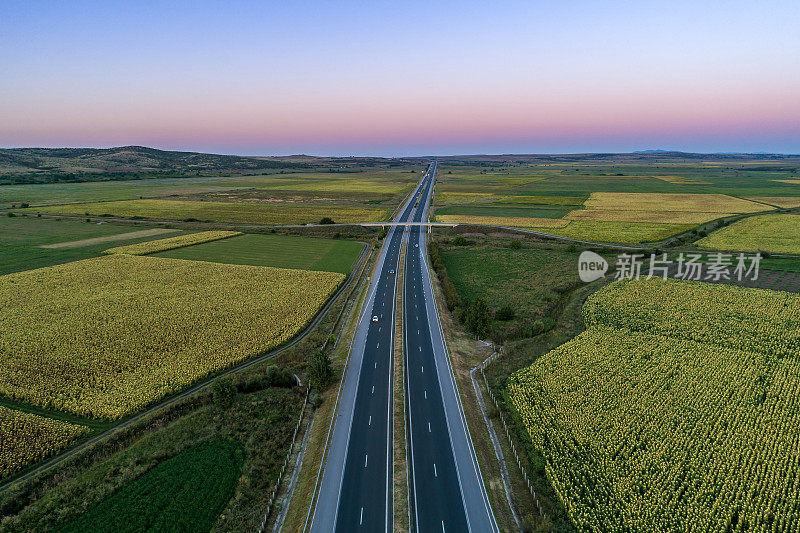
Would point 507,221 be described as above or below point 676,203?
below

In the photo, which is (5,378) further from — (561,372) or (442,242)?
(442,242)

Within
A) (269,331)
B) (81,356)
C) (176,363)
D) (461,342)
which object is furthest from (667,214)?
(81,356)

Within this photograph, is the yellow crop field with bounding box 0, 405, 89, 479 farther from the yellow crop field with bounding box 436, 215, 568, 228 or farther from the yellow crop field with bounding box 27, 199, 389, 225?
the yellow crop field with bounding box 436, 215, 568, 228

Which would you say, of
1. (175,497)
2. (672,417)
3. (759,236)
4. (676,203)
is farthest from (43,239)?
(676,203)

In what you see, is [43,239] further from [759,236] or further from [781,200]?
[781,200]

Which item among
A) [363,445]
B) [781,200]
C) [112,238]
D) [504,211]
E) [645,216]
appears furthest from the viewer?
[781,200]

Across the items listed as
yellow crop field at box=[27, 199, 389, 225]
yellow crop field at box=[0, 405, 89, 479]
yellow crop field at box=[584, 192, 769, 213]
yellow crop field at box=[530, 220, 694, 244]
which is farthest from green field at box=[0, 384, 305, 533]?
yellow crop field at box=[584, 192, 769, 213]
